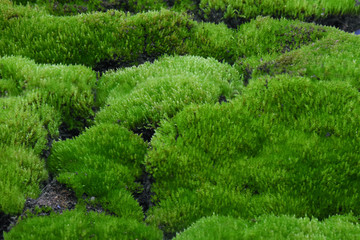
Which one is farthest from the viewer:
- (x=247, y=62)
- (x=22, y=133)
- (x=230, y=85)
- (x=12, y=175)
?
(x=247, y=62)

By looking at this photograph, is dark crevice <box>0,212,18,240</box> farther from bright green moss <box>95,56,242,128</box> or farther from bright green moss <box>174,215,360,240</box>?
bright green moss <box>95,56,242,128</box>

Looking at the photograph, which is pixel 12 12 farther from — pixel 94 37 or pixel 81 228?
pixel 81 228

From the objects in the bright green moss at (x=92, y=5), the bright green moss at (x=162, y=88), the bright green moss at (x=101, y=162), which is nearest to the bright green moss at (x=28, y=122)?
the bright green moss at (x=101, y=162)

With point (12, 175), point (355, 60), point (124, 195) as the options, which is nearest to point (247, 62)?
point (355, 60)

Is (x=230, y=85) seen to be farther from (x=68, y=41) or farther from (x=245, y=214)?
(x=68, y=41)

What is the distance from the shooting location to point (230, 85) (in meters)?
9.89

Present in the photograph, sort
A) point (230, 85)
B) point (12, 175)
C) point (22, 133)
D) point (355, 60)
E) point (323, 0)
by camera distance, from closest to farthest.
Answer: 1. point (12, 175)
2. point (22, 133)
3. point (355, 60)
4. point (230, 85)
5. point (323, 0)

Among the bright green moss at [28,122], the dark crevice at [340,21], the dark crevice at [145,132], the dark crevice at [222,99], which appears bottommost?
the dark crevice at [145,132]

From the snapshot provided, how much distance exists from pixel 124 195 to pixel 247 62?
6.53 metres

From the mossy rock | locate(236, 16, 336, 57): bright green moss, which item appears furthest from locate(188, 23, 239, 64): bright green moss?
the mossy rock

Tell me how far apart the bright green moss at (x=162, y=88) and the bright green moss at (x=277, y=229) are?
11.1 feet

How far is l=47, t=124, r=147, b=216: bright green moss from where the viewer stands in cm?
700

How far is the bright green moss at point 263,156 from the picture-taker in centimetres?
650

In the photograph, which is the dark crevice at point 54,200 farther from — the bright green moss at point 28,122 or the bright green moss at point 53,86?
the bright green moss at point 53,86
